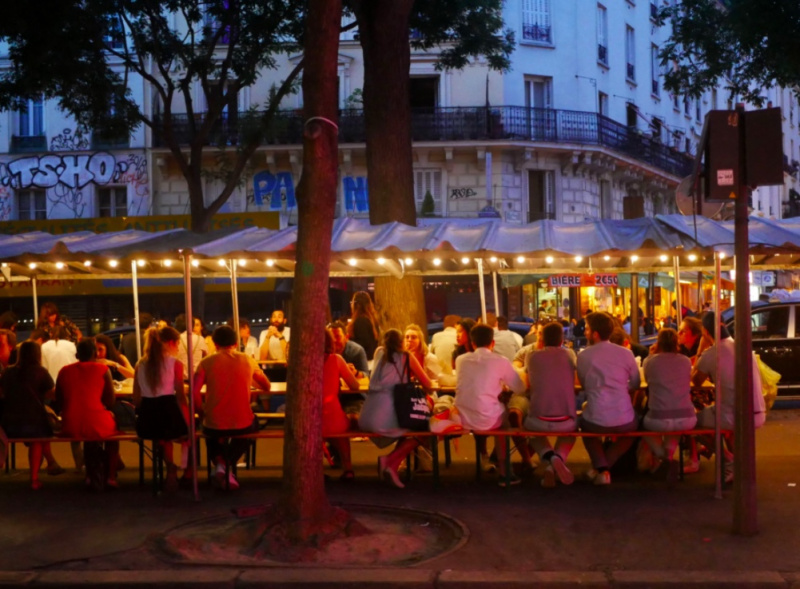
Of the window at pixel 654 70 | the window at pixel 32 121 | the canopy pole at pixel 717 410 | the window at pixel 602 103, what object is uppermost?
the window at pixel 654 70

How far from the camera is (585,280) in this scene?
18000 millimetres

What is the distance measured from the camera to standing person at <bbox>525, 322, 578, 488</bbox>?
31.0ft

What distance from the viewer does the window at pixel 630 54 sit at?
38500mm

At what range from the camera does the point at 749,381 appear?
286 inches

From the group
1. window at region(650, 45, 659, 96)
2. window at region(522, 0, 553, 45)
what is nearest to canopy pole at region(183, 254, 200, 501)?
window at region(522, 0, 553, 45)

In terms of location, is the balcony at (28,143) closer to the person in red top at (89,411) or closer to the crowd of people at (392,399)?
the crowd of people at (392,399)

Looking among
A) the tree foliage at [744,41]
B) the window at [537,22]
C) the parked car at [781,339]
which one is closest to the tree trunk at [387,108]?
the parked car at [781,339]

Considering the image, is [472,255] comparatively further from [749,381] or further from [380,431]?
[749,381]

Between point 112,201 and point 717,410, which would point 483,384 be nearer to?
point 717,410

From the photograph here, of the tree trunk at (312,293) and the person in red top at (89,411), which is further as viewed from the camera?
the person in red top at (89,411)

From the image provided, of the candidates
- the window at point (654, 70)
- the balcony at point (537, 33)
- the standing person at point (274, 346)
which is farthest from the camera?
the window at point (654, 70)

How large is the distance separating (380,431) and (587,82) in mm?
27584

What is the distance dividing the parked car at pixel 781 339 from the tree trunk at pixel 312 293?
415 inches

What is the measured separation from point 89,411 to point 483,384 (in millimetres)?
3701
